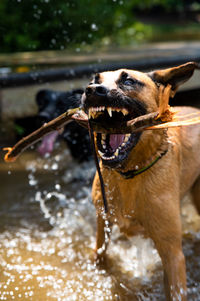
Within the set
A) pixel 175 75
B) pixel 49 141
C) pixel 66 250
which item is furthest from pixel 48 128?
pixel 49 141

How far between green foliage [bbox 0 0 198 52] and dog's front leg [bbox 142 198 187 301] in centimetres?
607

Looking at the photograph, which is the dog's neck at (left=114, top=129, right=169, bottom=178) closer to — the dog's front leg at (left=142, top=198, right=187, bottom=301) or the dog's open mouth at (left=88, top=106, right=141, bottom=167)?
the dog's open mouth at (left=88, top=106, right=141, bottom=167)

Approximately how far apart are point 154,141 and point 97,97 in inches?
22.6

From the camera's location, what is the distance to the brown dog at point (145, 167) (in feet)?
8.45

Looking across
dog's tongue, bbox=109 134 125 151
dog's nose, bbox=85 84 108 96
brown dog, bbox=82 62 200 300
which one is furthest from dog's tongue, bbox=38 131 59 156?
dog's nose, bbox=85 84 108 96

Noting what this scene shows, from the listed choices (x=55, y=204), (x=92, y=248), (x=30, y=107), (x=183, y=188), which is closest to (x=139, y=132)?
(x=183, y=188)

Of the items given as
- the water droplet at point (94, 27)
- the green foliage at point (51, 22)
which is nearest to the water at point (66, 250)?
the green foliage at point (51, 22)

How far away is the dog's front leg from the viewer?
2.72 metres

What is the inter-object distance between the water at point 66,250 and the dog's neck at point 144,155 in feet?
3.00

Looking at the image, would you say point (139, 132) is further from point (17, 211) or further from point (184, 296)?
point (17, 211)

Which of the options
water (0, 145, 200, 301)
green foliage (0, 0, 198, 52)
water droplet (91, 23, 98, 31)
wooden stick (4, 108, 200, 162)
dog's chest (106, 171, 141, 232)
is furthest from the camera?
water droplet (91, 23, 98, 31)

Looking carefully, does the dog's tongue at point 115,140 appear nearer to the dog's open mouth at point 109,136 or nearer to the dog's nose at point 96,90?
the dog's open mouth at point 109,136

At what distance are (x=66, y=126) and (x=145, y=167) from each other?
2.51 metres

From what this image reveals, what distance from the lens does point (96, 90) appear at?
2.38 meters
